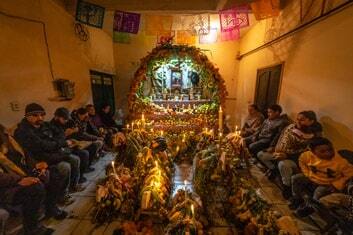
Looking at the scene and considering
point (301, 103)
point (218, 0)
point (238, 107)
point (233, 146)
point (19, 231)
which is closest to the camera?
point (19, 231)

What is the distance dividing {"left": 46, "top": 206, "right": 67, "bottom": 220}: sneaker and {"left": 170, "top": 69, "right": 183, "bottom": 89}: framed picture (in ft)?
15.1

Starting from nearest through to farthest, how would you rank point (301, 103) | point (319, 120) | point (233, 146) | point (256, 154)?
point (319, 120), point (233, 146), point (301, 103), point (256, 154)

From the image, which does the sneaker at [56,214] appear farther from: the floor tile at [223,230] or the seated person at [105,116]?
the seated person at [105,116]

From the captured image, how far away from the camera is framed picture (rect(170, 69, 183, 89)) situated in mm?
6064

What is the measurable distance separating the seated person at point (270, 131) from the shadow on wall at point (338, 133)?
600 mm

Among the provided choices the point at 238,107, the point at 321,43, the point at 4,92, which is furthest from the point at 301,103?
the point at 4,92

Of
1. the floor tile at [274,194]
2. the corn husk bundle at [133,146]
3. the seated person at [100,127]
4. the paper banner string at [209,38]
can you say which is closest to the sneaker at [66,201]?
the corn husk bundle at [133,146]

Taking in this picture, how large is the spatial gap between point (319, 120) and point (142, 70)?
3.15 m

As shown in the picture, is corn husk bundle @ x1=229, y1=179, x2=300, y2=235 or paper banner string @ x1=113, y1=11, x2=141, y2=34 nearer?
corn husk bundle @ x1=229, y1=179, x2=300, y2=235

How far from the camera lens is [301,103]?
10.2ft

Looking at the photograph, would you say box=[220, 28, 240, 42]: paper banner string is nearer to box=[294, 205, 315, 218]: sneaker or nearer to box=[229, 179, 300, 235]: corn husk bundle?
box=[229, 179, 300, 235]: corn husk bundle

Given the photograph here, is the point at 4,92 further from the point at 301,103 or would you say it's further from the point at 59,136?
the point at 301,103

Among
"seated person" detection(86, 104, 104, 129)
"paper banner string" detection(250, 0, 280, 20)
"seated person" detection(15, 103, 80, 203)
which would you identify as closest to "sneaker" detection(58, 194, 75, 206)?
"seated person" detection(15, 103, 80, 203)

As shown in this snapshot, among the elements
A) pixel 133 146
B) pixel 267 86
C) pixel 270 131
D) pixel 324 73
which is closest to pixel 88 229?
pixel 133 146
